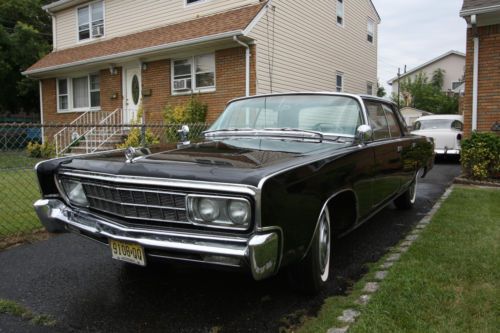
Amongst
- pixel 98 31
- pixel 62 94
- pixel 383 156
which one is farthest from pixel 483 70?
pixel 62 94

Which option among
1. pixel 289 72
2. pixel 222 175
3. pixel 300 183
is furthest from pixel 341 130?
pixel 289 72

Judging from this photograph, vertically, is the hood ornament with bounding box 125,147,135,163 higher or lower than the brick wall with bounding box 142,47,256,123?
lower

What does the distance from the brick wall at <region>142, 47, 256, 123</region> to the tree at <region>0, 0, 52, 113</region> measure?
41.9ft

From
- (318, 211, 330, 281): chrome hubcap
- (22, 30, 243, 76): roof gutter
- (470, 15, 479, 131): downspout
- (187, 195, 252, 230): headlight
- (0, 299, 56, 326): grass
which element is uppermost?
(22, 30, 243, 76): roof gutter

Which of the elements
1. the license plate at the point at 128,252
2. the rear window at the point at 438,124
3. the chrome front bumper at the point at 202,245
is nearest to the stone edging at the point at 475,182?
the rear window at the point at 438,124

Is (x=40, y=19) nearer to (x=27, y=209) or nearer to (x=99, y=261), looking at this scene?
(x=27, y=209)

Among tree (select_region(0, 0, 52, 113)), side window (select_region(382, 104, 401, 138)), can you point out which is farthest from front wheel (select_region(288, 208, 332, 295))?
tree (select_region(0, 0, 52, 113))

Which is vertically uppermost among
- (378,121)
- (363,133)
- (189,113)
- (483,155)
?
(189,113)

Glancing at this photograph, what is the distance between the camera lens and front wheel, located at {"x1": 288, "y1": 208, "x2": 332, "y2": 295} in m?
3.13

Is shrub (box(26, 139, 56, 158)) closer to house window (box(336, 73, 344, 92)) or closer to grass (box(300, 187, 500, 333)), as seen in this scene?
house window (box(336, 73, 344, 92))

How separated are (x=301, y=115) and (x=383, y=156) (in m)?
1.00

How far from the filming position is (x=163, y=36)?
13.8 metres

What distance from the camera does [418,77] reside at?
41406 millimetres

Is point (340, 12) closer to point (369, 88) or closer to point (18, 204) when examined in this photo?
point (369, 88)
